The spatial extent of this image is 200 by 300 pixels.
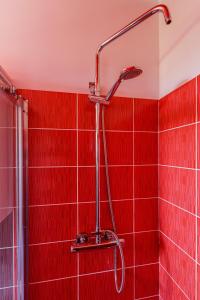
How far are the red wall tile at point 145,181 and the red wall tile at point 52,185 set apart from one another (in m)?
0.39

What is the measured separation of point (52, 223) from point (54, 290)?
1.21 feet

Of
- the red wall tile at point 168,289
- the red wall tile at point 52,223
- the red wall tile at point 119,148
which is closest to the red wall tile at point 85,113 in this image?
the red wall tile at point 119,148

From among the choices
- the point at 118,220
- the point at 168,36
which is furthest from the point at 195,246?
the point at 168,36

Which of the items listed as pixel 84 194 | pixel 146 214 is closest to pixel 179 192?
pixel 146 214

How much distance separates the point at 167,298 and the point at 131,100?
3.89ft

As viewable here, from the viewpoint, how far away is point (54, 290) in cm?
103

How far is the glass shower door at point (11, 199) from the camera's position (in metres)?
0.81

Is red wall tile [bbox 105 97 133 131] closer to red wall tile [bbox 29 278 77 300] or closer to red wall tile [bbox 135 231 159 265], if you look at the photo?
red wall tile [bbox 135 231 159 265]

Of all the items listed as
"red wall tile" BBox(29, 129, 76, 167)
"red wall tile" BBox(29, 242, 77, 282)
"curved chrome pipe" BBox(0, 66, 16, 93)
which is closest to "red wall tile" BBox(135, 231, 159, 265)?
"red wall tile" BBox(29, 242, 77, 282)

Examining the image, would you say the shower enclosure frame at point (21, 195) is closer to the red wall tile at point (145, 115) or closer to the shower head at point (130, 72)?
the shower head at point (130, 72)

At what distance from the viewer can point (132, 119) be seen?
115 cm

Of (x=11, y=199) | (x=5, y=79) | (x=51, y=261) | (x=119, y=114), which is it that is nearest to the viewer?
(x=5, y=79)

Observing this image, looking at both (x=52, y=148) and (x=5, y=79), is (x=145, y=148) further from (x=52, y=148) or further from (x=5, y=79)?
(x=5, y=79)

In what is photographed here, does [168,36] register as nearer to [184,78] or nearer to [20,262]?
[184,78]
